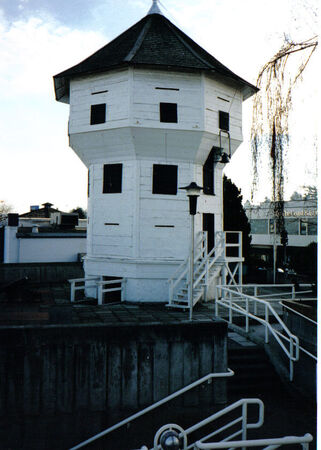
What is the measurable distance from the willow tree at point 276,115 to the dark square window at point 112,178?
11.6 m

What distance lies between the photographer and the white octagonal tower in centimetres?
1664

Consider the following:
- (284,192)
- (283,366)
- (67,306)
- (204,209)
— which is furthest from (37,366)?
(204,209)

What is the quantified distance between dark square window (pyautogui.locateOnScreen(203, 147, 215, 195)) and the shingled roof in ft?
11.7

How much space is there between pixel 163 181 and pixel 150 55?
5270mm

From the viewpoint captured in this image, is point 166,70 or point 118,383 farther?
point 166,70

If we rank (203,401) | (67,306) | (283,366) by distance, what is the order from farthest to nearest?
(67,306), (283,366), (203,401)

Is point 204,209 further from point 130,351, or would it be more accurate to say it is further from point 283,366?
point 130,351

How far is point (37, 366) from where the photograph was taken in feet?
21.7

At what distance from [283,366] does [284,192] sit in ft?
18.1

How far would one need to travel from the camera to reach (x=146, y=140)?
16.8 m

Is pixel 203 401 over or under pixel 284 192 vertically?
under

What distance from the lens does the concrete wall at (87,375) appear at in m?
6.51

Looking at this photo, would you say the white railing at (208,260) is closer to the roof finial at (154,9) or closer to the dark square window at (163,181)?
the dark square window at (163,181)

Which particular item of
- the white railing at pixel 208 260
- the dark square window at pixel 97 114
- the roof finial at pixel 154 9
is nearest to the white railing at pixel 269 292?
the white railing at pixel 208 260
